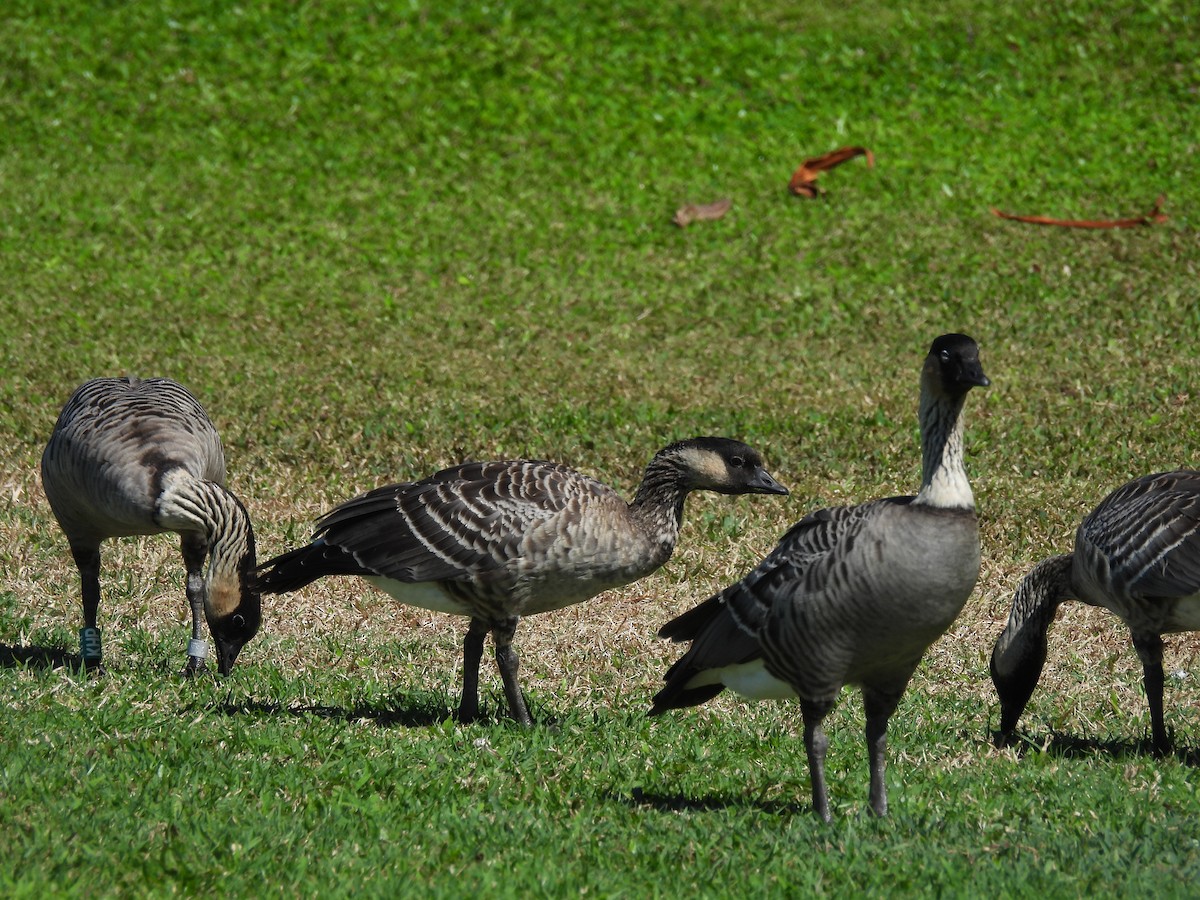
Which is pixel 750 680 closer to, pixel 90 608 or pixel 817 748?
pixel 817 748

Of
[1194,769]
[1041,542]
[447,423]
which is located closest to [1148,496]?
[1194,769]

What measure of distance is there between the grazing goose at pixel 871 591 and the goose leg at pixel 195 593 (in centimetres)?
304

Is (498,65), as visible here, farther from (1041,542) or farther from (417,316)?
(1041,542)

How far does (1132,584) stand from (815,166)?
36.1 feet

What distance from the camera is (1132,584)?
22.0ft

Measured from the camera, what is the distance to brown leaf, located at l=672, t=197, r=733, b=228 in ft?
53.3

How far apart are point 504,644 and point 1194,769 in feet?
10.4

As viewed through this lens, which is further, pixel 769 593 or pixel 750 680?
pixel 750 680

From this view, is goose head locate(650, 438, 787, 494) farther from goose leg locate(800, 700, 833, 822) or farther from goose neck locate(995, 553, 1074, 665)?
goose leg locate(800, 700, 833, 822)

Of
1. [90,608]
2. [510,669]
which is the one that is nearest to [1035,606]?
[510,669]

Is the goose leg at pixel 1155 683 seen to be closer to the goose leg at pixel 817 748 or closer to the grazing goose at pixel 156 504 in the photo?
the goose leg at pixel 817 748

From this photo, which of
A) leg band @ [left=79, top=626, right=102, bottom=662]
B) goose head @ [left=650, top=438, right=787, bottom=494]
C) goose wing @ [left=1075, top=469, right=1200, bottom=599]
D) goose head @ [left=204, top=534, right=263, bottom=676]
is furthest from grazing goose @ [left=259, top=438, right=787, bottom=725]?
goose wing @ [left=1075, top=469, right=1200, bottom=599]

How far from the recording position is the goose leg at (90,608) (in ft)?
24.3

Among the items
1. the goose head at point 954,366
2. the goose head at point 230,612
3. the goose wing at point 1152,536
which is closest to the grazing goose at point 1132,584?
the goose wing at point 1152,536
